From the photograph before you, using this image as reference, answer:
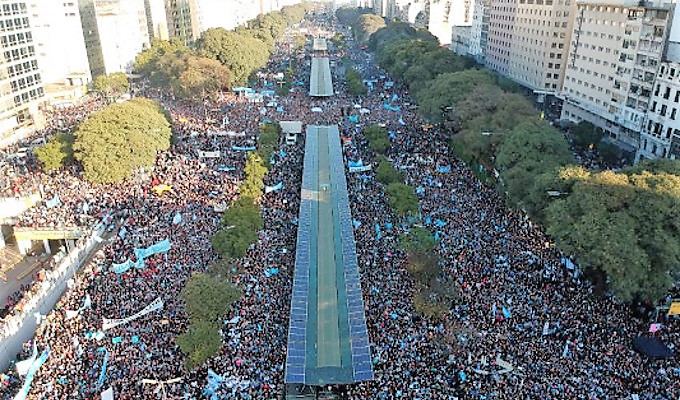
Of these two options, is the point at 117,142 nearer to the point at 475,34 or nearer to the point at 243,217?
the point at 243,217

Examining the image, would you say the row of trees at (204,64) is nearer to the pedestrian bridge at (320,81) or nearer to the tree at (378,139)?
the pedestrian bridge at (320,81)

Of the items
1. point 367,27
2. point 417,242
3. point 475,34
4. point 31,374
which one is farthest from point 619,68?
point 367,27

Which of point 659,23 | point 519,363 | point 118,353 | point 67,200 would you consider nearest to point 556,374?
point 519,363

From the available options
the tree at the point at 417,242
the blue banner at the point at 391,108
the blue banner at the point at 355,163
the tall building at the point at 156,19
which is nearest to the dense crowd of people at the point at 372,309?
the tree at the point at 417,242

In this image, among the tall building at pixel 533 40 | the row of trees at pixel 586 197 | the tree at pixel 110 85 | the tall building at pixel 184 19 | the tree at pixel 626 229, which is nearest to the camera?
the tree at pixel 626 229

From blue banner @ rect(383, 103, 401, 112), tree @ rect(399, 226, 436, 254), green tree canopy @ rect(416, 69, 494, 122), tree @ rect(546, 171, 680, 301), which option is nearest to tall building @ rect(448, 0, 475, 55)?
blue banner @ rect(383, 103, 401, 112)
